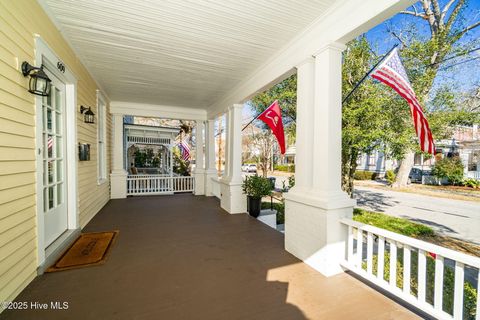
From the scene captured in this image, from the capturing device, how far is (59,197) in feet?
11.3

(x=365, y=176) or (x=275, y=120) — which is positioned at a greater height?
(x=275, y=120)

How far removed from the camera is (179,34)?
3.17 metres

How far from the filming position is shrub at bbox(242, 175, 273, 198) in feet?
17.2

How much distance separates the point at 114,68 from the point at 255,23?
312 centimetres

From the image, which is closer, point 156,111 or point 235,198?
point 235,198

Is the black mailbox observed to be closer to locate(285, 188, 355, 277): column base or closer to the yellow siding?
the yellow siding

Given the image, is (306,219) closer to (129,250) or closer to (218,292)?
(218,292)

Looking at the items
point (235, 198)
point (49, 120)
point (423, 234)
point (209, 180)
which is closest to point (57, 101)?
point (49, 120)

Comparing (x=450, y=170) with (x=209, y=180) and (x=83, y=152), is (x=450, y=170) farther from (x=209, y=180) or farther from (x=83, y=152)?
(x=83, y=152)

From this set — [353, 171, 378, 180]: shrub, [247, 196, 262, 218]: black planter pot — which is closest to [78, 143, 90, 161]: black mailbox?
[247, 196, 262, 218]: black planter pot

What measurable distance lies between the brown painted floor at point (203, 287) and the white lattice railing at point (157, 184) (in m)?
4.81

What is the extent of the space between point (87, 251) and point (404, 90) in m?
4.54

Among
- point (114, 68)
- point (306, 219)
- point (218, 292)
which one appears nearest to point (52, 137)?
point (114, 68)

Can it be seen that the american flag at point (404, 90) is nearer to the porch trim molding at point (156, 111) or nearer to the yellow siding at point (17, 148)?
the yellow siding at point (17, 148)
